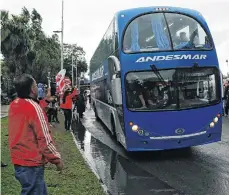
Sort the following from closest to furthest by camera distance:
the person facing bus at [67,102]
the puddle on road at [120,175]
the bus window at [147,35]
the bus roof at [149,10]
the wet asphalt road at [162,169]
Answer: the puddle on road at [120,175] < the wet asphalt road at [162,169] < the bus window at [147,35] < the bus roof at [149,10] < the person facing bus at [67,102]

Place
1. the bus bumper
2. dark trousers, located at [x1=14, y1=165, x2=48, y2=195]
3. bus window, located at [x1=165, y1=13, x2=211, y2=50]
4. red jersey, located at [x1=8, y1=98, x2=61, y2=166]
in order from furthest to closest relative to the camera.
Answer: bus window, located at [x1=165, y1=13, x2=211, y2=50] < the bus bumper < dark trousers, located at [x1=14, y1=165, x2=48, y2=195] < red jersey, located at [x1=8, y1=98, x2=61, y2=166]

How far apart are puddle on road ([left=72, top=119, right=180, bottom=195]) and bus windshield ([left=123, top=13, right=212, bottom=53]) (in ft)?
8.98

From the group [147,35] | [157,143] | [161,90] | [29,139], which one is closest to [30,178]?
[29,139]

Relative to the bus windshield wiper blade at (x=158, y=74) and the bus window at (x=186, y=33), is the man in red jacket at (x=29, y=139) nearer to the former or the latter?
the bus windshield wiper blade at (x=158, y=74)

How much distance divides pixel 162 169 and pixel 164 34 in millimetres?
3312

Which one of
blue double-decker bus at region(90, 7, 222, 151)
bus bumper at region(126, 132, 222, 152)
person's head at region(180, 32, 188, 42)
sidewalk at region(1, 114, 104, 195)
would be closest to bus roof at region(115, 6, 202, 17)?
blue double-decker bus at region(90, 7, 222, 151)

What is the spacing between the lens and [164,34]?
9.52 meters

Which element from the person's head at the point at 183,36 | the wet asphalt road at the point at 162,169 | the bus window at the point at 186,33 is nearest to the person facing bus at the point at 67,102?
the wet asphalt road at the point at 162,169

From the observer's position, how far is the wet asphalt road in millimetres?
6773

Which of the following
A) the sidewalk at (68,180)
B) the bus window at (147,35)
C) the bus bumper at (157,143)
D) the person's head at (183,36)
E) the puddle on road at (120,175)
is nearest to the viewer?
Answer: the sidewalk at (68,180)

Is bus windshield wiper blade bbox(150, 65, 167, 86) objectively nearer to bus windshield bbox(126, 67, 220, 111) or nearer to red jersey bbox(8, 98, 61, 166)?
bus windshield bbox(126, 67, 220, 111)

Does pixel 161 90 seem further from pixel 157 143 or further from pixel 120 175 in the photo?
pixel 120 175

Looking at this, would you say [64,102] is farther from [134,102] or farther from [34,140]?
[34,140]

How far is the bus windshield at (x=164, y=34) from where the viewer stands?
30.7ft
